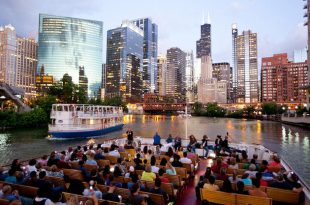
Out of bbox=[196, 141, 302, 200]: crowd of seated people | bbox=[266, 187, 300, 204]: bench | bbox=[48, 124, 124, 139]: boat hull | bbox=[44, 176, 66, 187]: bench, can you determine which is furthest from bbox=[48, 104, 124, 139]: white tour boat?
bbox=[266, 187, 300, 204]: bench

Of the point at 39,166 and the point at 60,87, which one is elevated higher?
the point at 60,87

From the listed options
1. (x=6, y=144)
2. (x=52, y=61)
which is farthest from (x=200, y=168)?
(x=52, y=61)

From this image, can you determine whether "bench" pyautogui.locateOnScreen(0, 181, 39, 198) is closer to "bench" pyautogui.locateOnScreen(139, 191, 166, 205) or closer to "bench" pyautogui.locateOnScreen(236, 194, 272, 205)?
"bench" pyautogui.locateOnScreen(139, 191, 166, 205)

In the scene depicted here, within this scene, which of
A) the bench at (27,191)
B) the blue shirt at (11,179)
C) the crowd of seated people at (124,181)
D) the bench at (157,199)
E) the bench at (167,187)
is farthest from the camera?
the blue shirt at (11,179)

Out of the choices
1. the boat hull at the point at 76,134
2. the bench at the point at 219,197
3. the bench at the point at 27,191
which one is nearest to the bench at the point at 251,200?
the bench at the point at 219,197

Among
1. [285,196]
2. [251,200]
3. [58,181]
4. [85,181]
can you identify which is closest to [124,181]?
[85,181]

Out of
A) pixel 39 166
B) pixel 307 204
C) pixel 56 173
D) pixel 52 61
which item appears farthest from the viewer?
pixel 52 61

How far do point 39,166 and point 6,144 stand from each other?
33405mm

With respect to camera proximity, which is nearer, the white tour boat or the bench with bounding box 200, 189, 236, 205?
the bench with bounding box 200, 189, 236, 205

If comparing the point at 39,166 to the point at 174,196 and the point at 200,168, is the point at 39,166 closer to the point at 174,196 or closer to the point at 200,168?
the point at 174,196

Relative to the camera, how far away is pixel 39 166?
10664 millimetres

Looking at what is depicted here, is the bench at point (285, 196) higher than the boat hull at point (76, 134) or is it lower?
higher

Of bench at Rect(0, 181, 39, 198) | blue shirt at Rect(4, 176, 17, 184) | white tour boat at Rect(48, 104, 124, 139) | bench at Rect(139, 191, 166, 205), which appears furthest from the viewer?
white tour boat at Rect(48, 104, 124, 139)

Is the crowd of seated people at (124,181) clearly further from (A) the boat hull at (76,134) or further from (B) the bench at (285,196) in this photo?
(A) the boat hull at (76,134)
